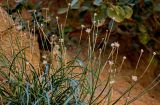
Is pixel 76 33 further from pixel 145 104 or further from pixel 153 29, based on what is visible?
pixel 145 104

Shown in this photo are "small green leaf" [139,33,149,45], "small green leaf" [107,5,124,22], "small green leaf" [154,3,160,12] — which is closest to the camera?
"small green leaf" [107,5,124,22]

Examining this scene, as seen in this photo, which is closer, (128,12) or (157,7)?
(128,12)

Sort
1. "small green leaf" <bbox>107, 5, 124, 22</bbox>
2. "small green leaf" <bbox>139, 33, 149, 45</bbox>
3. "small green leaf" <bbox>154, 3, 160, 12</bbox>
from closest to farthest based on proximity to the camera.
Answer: "small green leaf" <bbox>107, 5, 124, 22</bbox> → "small green leaf" <bbox>154, 3, 160, 12</bbox> → "small green leaf" <bbox>139, 33, 149, 45</bbox>

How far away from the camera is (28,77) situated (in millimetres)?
1959

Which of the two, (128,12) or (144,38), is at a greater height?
(128,12)

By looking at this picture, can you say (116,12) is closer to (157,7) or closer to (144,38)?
(157,7)

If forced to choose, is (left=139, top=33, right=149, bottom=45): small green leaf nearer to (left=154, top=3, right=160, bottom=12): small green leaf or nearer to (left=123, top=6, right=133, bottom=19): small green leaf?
(left=154, top=3, right=160, bottom=12): small green leaf

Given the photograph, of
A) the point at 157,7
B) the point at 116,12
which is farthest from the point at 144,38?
the point at 116,12

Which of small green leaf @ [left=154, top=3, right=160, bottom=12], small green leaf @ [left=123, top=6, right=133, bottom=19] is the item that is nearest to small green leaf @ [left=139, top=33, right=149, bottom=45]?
small green leaf @ [left=154, top=3, right=160, bottom=12]

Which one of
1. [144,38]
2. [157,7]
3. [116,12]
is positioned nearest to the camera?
[116,12]

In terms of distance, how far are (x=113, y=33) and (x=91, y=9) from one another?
1.33ft

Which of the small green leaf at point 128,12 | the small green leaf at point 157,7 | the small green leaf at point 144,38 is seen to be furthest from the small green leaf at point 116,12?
the small green leaf at point 144,38

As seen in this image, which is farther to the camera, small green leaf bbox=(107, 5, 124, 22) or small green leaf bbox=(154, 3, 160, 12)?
small green leaf bbox=(154, 3, 160, 12)

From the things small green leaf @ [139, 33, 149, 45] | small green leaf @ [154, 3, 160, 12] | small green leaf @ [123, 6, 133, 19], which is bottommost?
small green leaf @ [139, 33, 149, 45]
